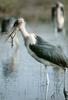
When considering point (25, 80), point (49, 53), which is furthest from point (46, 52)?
point (25, 80)

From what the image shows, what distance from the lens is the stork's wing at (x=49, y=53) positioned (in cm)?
994

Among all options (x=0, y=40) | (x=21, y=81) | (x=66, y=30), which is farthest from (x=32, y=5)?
(x=21, y=81)

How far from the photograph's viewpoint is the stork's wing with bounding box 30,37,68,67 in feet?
32.6

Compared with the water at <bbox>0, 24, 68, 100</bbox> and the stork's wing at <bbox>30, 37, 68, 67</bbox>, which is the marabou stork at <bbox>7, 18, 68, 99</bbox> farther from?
the water at <bbox>0, 24, 68, 100</bbox>

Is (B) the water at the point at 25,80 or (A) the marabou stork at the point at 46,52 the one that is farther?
(A) the marabou stork at the point at 46,52

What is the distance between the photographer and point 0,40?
17.3m

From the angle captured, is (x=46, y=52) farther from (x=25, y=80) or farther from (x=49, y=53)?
(x=25, y=80)

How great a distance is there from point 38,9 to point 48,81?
15.5m

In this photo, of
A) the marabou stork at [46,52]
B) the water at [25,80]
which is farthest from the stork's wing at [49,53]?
the water at [25,80]

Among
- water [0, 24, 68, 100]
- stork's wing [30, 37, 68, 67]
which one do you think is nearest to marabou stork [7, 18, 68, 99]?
stork's wing [30, 37, 68, 67]

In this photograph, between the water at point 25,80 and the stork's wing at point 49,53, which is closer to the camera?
the water at point 25,80

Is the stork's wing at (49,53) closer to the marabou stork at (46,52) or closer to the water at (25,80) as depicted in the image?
the marabou stork at (46,52)

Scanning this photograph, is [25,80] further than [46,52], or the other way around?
[25,80]

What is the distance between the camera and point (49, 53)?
32.9ft
